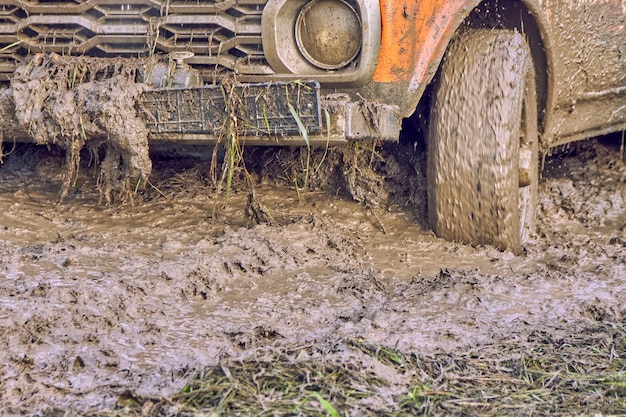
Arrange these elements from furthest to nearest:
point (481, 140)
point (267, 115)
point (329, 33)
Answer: point (481, 140), point (329, 33), point (267, 115)

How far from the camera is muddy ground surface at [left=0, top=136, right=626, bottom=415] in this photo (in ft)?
8.35

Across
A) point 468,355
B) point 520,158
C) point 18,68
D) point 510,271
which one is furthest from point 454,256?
point 18,68

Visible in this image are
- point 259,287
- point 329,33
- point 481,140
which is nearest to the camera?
point 259,287

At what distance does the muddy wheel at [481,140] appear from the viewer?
369 centimetres

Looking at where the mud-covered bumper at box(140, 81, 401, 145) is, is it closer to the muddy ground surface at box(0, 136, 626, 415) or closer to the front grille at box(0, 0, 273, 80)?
the front grille at box(0, 0, 273, 80)

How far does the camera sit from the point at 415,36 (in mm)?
3555

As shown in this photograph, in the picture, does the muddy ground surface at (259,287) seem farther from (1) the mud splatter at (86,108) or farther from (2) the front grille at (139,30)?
(2) the front grille at (139,30)

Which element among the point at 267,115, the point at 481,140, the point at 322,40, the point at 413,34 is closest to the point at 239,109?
the point at 267,115

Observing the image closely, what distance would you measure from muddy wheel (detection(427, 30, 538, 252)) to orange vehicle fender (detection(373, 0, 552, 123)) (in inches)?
8.1

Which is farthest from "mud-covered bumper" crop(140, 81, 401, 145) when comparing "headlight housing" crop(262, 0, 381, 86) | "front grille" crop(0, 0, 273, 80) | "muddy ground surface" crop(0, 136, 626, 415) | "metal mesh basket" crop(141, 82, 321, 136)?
"muddy ground surface" crop(0, 136, 626, 415)

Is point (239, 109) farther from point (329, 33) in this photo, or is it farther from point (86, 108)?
point (86, 108)

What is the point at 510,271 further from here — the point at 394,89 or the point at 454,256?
the point at 394,89

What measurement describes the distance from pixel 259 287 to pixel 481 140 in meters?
1.15

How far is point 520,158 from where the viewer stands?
3.86 meters
